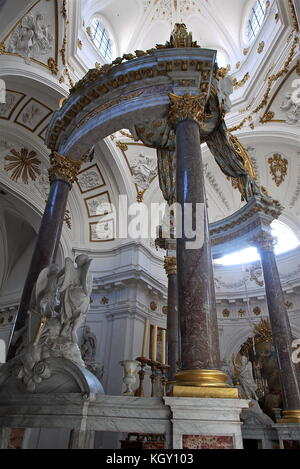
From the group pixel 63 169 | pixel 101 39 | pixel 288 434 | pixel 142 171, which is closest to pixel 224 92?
pixel 63 169

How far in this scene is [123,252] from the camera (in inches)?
510

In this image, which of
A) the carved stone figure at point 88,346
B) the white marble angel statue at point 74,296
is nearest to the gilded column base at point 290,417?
the white marble angel statue at point 74,296

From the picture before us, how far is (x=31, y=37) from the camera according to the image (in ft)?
31.8

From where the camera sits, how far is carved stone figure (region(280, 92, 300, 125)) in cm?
1229

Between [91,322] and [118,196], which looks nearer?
[91,322]

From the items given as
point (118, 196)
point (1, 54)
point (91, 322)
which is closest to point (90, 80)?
point (1, 54)

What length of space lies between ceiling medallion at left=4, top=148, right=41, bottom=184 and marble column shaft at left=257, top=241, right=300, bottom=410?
865 centimetres

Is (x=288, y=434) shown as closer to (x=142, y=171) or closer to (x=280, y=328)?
(x=280, y=328)

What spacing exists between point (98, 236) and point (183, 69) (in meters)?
8.77

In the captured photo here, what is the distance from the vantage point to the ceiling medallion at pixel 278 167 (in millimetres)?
13469

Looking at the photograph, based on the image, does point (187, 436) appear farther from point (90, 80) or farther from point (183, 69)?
point (90, 80)

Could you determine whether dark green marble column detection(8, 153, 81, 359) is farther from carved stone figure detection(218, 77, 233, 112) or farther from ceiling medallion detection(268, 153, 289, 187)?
ceiling medallion detection(268, 153, 289, 187)

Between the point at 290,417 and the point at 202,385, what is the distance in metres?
4.66

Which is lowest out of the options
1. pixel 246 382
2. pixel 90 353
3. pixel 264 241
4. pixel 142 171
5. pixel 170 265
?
pixel 246 382
